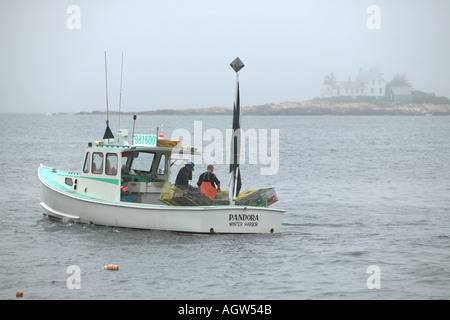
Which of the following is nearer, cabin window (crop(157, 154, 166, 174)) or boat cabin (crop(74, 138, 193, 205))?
boat cabin (crop(74, 138, 193, 205))

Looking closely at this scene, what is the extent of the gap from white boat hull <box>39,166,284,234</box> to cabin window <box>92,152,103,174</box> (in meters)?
0.84

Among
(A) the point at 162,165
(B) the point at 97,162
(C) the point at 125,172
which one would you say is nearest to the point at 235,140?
(A) the point at 162,165

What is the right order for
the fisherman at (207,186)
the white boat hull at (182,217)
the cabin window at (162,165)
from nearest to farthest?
A: 1. the white boat hull at (182,217)
2. the fisherman at (207,186)
3. the cabin window at (162,165)

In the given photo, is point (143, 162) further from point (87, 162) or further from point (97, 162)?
point (87, 162)

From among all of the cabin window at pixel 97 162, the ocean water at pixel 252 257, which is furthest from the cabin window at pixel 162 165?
the ocean water at pixel 252 257

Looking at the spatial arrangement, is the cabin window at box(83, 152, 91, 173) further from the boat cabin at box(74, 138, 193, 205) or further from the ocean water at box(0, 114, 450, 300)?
the ocean water at box(0, 114, 450, 300)

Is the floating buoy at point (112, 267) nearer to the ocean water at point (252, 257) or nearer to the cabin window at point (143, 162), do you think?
the ocean water at point (252, 257)

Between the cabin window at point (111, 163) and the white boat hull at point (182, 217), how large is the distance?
2.85 ft

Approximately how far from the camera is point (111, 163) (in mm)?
20500

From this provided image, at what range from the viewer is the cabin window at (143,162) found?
2147cm

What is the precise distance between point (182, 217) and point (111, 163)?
2933 mm

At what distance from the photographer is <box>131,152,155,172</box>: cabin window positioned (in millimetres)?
21469

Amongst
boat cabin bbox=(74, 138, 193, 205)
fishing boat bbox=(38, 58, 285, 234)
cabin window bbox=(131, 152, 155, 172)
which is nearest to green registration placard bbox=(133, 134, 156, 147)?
fishing boat bbox=(38, 58, 285, 234)

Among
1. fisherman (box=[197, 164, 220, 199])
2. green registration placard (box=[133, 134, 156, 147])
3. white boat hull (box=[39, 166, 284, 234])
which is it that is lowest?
white boat hull (box=[39, 166, 284, 234])
